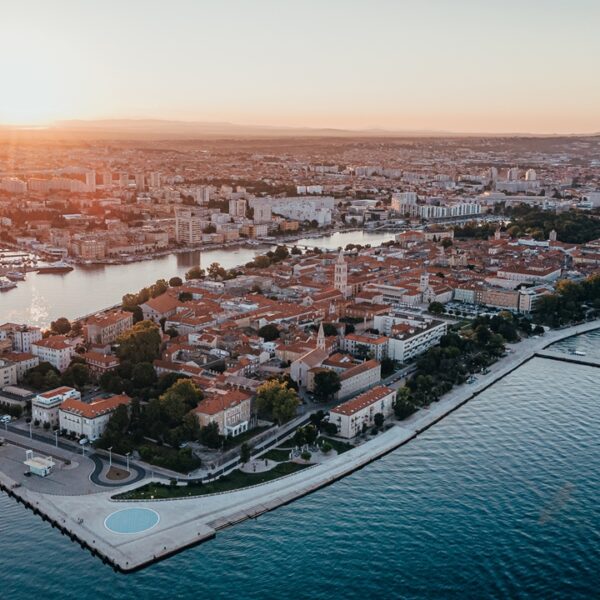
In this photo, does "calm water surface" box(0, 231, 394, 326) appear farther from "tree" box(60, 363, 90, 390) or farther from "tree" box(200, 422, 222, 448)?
"tree" box(200, 422, 222, 448)

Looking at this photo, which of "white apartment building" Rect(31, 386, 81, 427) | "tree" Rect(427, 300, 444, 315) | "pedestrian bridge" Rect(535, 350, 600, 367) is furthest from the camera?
"tree" Rect(427, 300, 444, 315)

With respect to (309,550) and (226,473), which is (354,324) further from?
(309,550)

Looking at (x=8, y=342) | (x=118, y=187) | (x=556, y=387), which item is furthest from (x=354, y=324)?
(x=118, y=187)

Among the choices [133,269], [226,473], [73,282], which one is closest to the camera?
[226,473]

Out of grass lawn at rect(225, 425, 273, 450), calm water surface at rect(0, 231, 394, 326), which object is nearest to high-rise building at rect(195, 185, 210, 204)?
calm water surface at rect(0, 231, 394, 326)

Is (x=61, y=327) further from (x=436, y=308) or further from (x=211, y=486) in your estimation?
(x=436, y=308)

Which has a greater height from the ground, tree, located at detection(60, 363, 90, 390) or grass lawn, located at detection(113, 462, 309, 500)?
tree, located at detection(60, 363, 90, 390)

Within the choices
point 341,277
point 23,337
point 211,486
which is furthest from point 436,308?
point 211,486
